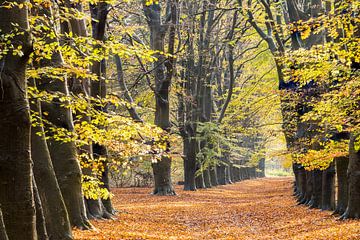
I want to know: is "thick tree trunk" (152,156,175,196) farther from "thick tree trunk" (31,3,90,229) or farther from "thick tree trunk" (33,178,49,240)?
"thick tree trunk" (33,178,49,240)

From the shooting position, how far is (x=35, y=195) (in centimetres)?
741

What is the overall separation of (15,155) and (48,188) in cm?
258

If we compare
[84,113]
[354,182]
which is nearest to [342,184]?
[354,182]

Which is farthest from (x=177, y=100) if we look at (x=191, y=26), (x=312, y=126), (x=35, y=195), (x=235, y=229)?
(x=35, y=195)

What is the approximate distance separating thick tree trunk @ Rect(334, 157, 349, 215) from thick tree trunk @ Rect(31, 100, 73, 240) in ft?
34.1

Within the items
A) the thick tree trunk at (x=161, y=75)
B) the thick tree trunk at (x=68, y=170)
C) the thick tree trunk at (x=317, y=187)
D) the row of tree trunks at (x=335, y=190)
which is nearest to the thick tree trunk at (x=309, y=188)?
the row of tree trunks at (x=335, y=190)

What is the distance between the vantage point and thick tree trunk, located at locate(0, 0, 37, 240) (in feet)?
21.0

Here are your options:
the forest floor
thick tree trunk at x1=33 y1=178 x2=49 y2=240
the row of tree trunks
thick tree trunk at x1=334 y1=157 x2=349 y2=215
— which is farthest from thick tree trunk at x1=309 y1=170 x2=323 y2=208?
thick tree trunk at x1=33 y1=178 x2=49 y2=240

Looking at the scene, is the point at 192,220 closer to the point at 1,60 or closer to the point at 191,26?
the point at 1,60

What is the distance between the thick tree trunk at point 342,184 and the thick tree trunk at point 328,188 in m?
1.64

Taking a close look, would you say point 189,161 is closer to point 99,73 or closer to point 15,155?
point 99,73

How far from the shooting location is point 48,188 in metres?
8.87

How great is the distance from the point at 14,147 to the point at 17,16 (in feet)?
6.01

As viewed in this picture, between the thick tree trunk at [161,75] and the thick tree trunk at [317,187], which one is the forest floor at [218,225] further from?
the thick tree trunk at [161,75]
